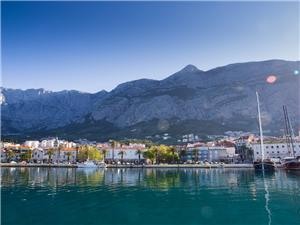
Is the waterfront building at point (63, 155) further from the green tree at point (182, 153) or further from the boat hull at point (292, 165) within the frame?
the boat hull at point (292, 165)

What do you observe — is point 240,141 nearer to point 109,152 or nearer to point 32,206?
point 109,152

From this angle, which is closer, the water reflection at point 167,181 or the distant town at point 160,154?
the water reflection at point 167,181

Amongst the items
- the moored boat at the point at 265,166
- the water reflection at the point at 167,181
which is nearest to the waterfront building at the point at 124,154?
the moored boat at the point at 265,166

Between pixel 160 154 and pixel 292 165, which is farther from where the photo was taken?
pixel 160 154

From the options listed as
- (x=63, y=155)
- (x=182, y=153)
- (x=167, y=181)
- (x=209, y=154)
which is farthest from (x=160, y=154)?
(x=167, y=181)

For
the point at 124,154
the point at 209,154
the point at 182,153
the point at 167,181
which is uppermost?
the point at 124,154

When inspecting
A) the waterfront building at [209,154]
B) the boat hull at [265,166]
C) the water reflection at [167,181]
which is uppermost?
the waterfront building at [209,154]

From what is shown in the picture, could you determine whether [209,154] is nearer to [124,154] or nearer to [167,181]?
[124,154]

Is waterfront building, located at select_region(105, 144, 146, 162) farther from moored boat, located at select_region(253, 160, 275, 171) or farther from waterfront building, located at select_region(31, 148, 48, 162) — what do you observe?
moored boat, located at select_region(253, 160, 275, 171)

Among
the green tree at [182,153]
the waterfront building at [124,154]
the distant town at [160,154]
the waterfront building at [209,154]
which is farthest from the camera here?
the waterfront building at [124,154]

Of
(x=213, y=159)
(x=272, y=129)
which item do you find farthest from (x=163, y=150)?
(x=272, y=129)

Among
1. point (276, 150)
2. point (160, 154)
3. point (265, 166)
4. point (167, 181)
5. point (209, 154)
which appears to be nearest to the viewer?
point (167, 181)

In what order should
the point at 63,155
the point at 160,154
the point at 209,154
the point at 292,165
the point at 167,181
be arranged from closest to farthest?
the point at 167,181, the point at 292,165, the point at 160,154, the point at 209,154, the point at 63,155

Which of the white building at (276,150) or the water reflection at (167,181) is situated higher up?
the white building at (276,150)
